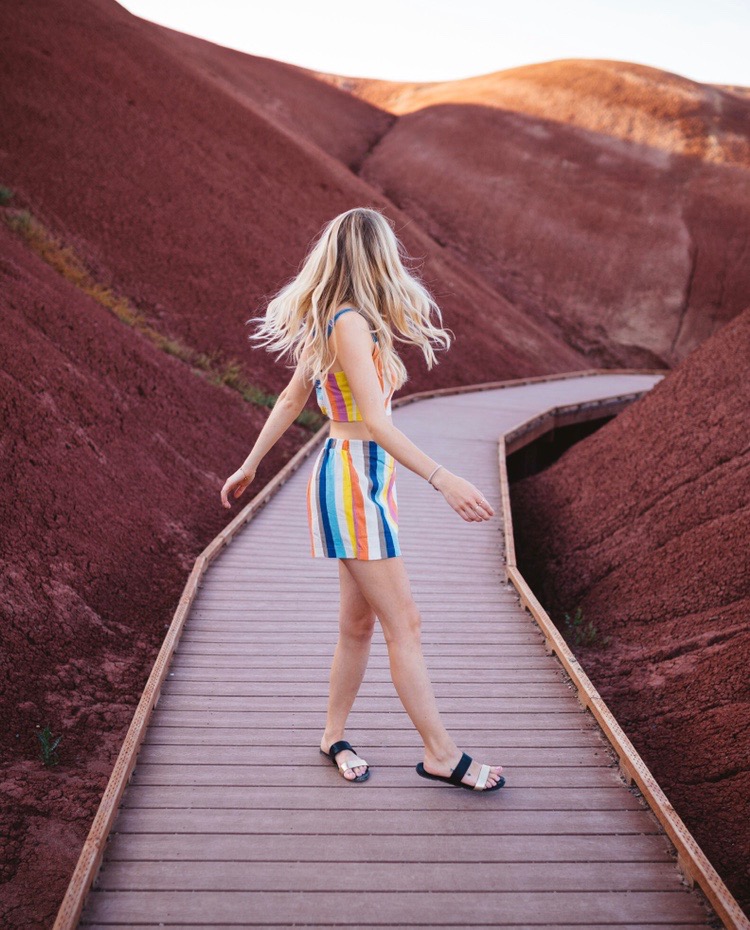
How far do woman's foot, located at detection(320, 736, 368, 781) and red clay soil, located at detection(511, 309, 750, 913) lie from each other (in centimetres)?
167

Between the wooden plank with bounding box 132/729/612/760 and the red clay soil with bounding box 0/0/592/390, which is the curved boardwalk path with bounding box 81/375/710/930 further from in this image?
the red clay soil with bounding box 0/0/592/390

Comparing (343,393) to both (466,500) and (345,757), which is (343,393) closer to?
(466,500)

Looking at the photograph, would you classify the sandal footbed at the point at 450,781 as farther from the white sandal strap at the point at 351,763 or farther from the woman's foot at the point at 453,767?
the white sandal strap at the point at 351,763

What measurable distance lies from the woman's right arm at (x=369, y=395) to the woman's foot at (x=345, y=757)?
138 centimetres

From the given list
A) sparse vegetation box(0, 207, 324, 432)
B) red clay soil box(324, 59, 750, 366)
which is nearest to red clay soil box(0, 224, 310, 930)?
sparse vegetation box(0, 207, 324, 432)

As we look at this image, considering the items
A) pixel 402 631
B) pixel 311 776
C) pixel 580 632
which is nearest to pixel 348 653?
pixel 402 631

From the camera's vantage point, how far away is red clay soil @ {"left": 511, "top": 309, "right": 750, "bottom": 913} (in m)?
4.54

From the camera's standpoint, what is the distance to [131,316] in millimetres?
15328

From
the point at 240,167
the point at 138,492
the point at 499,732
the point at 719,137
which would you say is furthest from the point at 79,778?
the point at 719,137

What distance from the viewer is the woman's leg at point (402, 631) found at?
309cm

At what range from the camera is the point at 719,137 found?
38.7m

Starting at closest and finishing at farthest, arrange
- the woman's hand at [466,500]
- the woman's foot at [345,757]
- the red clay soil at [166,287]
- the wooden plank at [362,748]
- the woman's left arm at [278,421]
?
→ the woman's hand at [466,500] < the woman's left arm at [278,421] < the woman's foot at [345,757] < the wooden plank at [362,748] < the red clay soil at [166,287]

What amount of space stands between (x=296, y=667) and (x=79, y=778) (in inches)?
51.1

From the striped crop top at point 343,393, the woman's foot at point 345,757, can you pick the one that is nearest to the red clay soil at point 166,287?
the woman's foot at point 345,757
